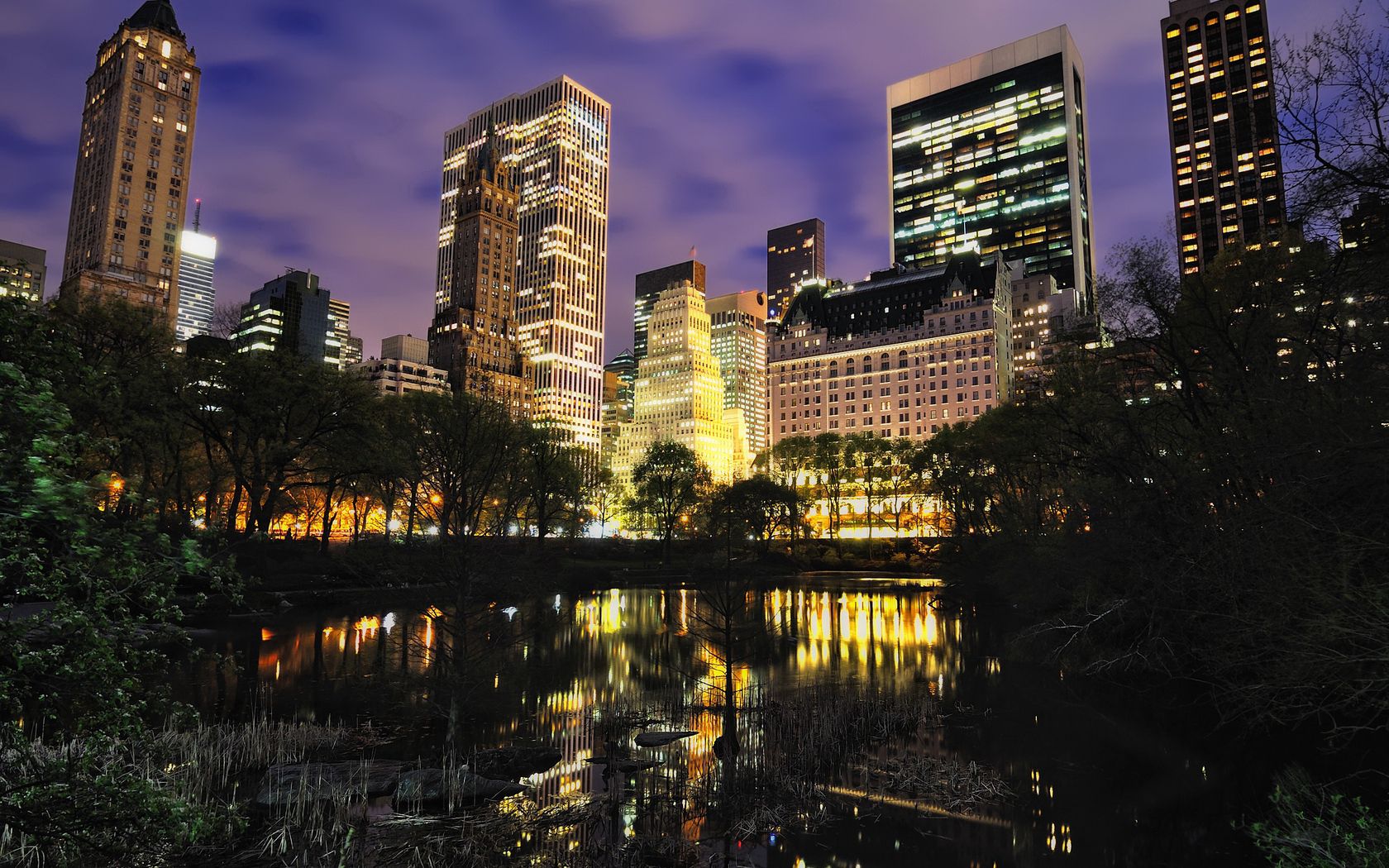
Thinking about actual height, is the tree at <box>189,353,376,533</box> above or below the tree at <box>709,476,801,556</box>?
above

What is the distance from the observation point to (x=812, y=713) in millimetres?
26234

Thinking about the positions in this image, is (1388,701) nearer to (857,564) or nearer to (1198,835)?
(1198,835)

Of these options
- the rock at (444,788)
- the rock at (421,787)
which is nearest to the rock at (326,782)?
the rock at (421,787)

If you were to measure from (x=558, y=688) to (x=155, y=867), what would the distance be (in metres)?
19.4

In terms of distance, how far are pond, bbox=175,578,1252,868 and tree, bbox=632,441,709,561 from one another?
59.7m

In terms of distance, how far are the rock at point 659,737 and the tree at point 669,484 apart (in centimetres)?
8110

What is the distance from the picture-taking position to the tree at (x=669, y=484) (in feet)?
362

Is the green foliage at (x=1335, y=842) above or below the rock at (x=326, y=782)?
above

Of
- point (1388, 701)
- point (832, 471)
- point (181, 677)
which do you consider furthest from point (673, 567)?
point (1388, 701)

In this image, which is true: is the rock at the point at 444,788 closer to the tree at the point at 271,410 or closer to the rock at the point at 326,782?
the rock at the point at 326,782

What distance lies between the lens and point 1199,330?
107 ft

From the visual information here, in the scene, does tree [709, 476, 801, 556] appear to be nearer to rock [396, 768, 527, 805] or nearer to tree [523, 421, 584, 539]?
tree [523, 421, 584, 539]

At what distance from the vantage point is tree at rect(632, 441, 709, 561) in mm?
110250

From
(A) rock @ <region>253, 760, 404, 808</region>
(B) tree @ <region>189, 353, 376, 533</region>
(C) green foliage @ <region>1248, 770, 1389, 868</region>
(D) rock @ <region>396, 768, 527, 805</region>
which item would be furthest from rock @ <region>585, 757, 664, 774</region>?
(B) tree @ <region>189, 353, 376, 533</region>
